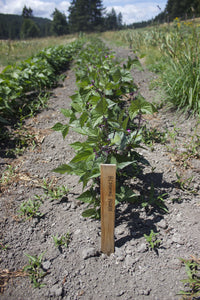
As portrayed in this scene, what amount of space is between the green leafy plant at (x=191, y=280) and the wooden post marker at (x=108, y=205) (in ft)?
1.50

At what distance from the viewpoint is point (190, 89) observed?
9.48ft

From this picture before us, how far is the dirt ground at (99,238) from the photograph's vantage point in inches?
50.9

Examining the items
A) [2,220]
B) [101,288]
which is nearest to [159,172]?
[101,288]

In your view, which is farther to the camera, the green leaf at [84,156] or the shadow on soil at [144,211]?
the shadow on soil at [144,211]

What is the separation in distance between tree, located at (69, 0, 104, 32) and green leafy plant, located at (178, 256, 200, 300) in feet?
149

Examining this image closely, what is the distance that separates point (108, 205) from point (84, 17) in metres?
48.7

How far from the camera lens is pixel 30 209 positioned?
1.82 metres

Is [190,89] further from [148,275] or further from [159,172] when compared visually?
[148,275]

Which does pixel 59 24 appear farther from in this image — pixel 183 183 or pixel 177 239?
pixel 177 239

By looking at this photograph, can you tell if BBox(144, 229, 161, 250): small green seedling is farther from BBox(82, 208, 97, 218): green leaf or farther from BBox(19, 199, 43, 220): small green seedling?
BBox(19, 199, 43, 220): small green seedling

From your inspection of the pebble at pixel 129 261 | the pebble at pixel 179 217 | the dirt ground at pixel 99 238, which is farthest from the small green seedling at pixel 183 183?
the pebble at pixel 129 261

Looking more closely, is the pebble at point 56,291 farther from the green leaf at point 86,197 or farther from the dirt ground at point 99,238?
the green leaf at point 86,197

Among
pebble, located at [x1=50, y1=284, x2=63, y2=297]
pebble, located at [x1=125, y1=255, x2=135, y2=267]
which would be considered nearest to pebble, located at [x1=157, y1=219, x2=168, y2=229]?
pebble, located at [x1=125, y1=255, x2=135, y2=267]

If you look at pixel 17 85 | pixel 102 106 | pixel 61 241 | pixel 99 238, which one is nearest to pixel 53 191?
pixel 61 241
